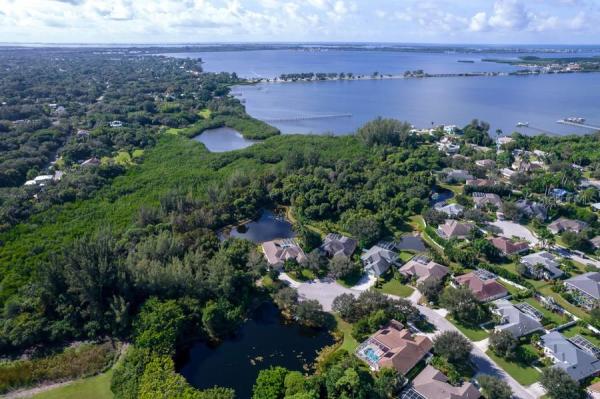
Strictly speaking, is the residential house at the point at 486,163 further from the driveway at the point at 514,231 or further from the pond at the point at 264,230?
the pond at the point at 264,230

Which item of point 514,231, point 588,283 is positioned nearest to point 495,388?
point 588,283

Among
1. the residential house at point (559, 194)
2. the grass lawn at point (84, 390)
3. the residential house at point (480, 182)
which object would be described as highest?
the residential house at point (480, 182)

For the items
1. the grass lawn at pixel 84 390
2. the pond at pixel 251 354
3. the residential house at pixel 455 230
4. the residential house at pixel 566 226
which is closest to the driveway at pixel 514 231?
the residential house at pixel 566 226

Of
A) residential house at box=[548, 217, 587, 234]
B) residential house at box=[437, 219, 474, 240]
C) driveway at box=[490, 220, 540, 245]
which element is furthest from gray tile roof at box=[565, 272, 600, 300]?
residential house at box=[437, 219, 474, 240]

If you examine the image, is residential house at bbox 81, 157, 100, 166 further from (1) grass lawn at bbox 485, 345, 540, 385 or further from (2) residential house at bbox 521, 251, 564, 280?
(2) residential house at bbox 521, 251, 564, 280

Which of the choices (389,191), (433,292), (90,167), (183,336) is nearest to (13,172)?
(90,167)
